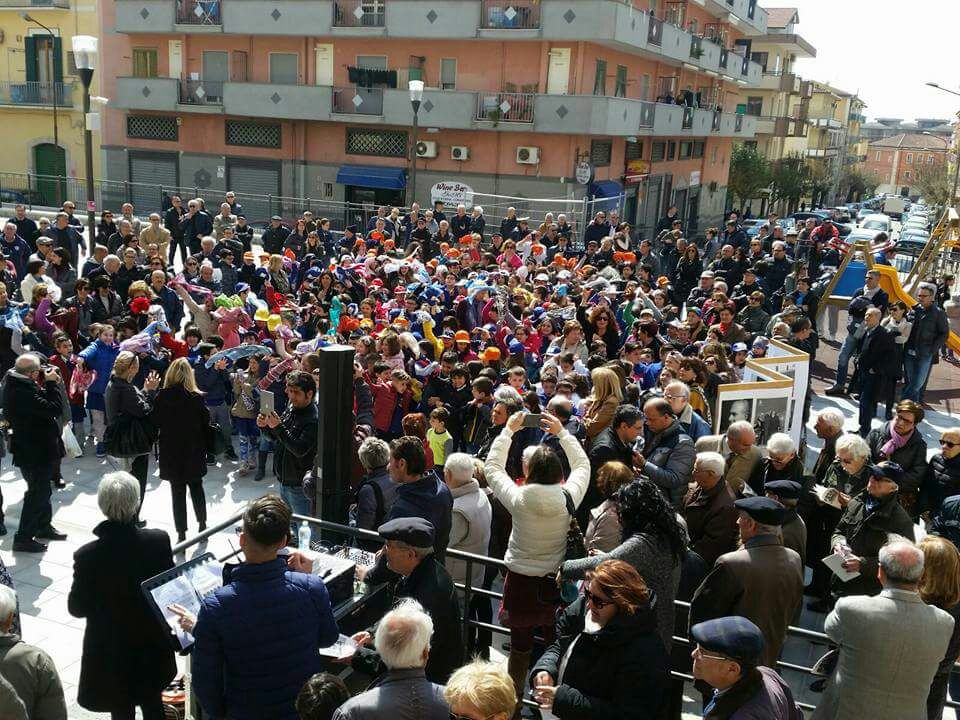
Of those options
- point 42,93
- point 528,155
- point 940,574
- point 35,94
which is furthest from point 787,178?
point 940,574

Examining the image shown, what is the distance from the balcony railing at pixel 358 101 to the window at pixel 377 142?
104 centimetres

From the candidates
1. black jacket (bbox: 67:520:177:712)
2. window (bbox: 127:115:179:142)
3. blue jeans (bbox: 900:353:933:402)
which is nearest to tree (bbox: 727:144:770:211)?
window (bbox: 127:115:179:142)

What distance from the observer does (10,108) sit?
35500 millimetres

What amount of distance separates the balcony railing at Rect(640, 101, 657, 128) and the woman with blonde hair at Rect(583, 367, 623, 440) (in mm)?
25325

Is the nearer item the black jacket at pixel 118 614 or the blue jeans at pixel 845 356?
the black jacket at pixel 118 614

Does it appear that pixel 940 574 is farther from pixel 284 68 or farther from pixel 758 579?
pixel 284 68

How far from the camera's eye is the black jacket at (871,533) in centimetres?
564

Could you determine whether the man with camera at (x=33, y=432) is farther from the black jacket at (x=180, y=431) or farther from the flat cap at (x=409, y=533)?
the flat cap at (x=409, y=533)

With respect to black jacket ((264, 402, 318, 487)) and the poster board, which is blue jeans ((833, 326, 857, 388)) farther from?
black jacket ((264, 402, 318, 487))

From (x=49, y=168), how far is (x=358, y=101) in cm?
1538

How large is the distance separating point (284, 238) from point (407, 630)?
1606 centimetres

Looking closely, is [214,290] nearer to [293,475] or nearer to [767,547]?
[293,475]

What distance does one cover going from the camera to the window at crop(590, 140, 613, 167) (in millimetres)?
29552

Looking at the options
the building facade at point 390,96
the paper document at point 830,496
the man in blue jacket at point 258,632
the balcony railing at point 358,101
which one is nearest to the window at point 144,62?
the building facade at point 390,96
